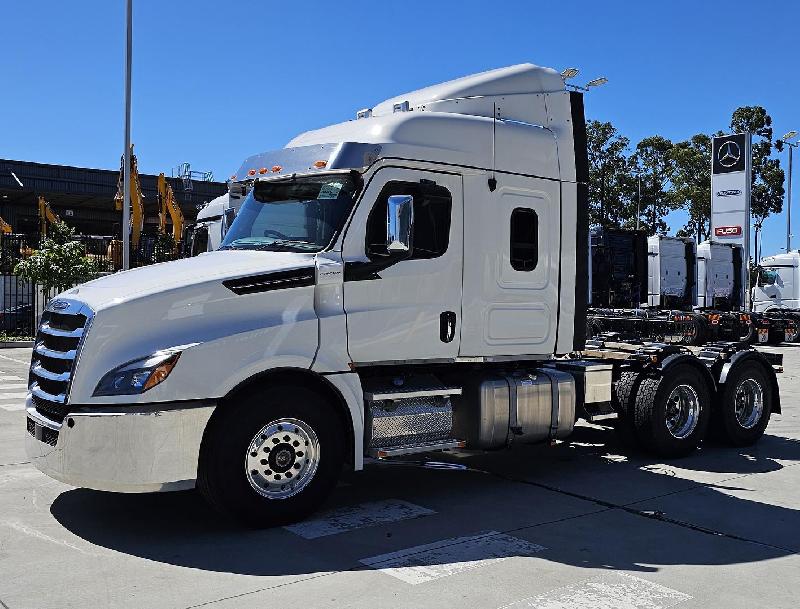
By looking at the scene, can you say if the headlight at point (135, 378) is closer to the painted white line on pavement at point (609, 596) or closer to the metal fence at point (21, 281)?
the painted white line on pavement at point (609, 596)

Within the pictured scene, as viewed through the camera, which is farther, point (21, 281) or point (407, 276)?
point (21, 281)

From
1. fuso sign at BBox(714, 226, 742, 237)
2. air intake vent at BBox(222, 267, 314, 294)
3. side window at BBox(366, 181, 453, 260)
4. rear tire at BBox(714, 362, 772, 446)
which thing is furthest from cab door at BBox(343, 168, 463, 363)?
fuso sign at BBox(714, 226, 742, 237)

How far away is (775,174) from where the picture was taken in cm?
5719

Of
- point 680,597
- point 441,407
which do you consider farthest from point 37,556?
point 680,597

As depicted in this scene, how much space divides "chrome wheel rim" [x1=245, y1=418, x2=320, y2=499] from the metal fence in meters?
17.9

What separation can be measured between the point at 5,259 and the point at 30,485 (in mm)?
23079

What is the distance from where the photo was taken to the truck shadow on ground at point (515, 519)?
18.2 ft

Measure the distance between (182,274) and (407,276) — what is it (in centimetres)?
176

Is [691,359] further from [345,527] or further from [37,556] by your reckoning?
[37,556]

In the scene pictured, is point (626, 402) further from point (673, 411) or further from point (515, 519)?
point (515, 519)

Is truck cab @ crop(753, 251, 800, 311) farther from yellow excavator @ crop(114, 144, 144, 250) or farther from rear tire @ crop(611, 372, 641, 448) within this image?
rear tire @ crop(611, 372, 641, 448)

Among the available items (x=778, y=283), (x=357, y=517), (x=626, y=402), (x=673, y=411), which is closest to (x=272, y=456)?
(x=357, y=517)

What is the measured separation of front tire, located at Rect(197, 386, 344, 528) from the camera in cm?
581

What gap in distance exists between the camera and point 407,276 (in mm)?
6719
